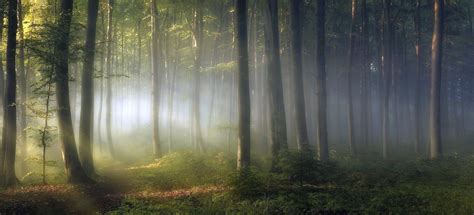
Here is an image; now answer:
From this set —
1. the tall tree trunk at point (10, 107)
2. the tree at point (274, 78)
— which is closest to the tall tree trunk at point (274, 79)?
the tree at point (274, 78)

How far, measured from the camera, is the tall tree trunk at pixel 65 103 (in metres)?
15.1

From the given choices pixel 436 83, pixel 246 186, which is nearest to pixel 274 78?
pixel 246 186

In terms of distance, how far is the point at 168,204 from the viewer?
11414 mm

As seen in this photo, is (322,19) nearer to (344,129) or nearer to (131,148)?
(131,148)

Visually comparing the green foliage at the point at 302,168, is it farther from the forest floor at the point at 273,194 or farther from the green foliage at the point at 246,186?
the green foliage at the point at 246,186

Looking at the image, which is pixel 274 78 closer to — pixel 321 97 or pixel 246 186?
pixel 321 97

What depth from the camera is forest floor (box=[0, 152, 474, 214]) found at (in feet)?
34.3

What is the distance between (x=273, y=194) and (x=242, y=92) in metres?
6.11

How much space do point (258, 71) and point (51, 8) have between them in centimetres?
1981

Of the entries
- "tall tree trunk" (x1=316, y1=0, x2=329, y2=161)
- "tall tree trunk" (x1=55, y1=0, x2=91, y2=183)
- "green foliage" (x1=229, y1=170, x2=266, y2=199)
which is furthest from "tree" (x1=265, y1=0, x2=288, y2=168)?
"tall tree trunk" (x1=55, y1=0, x2=91, y2=183)

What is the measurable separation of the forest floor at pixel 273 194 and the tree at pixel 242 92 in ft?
4.82

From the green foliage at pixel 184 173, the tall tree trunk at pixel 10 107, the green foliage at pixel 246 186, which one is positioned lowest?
the green foliage at pixel 184 173

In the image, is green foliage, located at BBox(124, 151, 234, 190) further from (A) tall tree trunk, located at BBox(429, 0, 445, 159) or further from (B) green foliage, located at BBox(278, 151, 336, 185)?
(A) tall tree trunk, located at BBox(429, 0, 445, 159)

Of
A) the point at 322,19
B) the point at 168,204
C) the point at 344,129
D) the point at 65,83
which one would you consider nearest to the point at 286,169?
the point at 168,204
